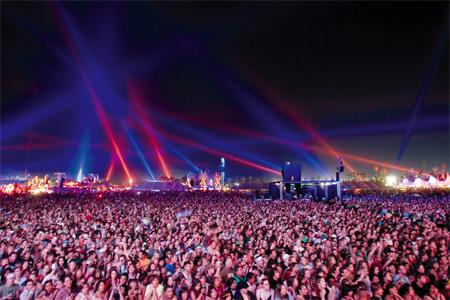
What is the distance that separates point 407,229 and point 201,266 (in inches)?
358

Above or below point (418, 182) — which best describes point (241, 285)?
below

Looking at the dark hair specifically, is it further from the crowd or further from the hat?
the hat

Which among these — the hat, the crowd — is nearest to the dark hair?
the crowd

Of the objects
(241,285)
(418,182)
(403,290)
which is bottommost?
(241,285)

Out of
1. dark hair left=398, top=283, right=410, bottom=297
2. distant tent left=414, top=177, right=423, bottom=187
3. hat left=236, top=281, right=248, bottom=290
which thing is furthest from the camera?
distant tent left=414, top=177, right=423, bottom=187

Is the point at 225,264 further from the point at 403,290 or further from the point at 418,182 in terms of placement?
the point at 418,182

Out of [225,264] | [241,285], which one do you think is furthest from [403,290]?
[225,264]

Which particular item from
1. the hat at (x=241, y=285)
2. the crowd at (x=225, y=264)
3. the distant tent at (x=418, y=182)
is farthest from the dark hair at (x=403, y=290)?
the distant tent at (x=418, y=182)

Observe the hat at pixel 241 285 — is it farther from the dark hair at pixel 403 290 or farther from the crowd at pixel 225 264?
the dark hair at pixel 403 290

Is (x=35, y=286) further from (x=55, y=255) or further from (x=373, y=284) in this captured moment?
(x=373, y=284)

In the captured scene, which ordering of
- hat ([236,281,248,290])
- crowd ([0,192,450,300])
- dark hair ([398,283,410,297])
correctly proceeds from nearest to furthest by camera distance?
1. dark hair ([398,283,410,297])
2. crowd ([0,192,450,300])
3. hat ([236,281,248,290])

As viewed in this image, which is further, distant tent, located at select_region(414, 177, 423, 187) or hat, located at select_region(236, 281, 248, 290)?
distant tent, located at select_region(414, 177, 423, 187)

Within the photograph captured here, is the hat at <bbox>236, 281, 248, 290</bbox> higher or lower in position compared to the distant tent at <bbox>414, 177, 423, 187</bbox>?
lower

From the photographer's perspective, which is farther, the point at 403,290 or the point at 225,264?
A: the point at 225,264
